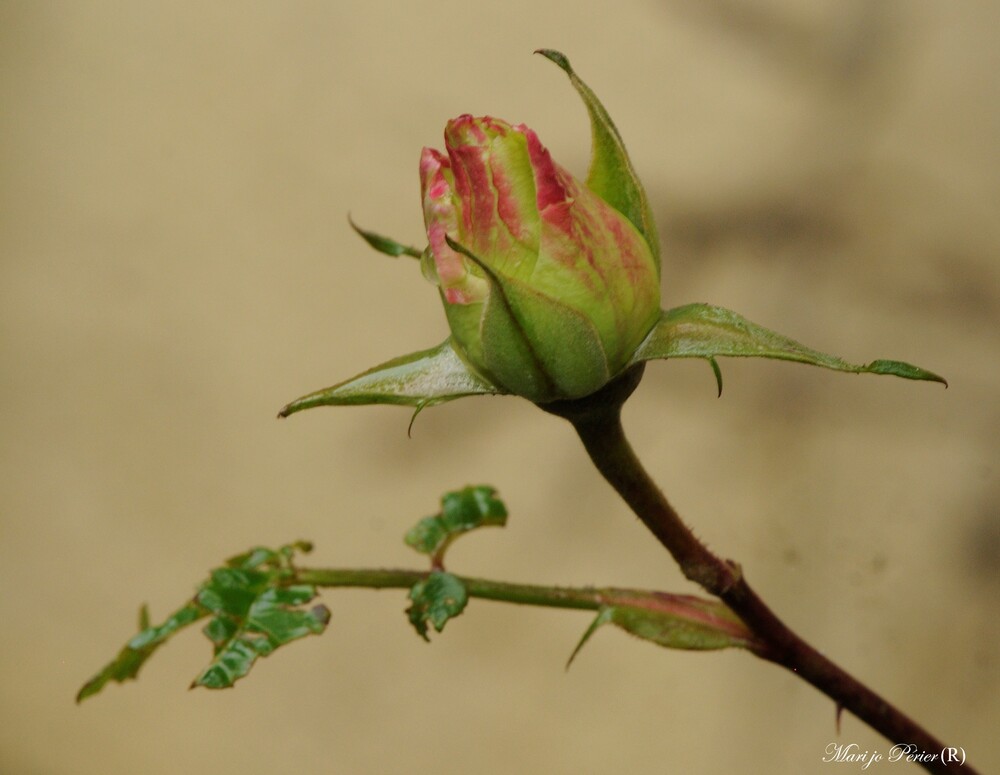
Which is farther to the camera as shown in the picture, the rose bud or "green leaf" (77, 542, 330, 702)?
"green leaf" (77, 542, 330, 702)

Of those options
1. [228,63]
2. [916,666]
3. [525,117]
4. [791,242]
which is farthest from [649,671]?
[228,63]

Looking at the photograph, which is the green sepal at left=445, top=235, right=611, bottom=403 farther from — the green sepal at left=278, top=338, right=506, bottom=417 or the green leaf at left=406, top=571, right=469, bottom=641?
the green leaf at left=406, top=571, right=469, bottom=641

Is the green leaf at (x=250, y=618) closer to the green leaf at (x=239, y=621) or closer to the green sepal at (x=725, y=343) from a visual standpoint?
the green leaf at (x=239, y=621)

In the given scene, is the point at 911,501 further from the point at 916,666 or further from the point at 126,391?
the point at 126,391

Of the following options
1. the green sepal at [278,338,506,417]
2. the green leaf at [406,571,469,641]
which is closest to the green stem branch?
the green leaf at [406,571,469,641]

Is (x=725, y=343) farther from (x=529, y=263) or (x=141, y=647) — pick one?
(x=141, y=647)

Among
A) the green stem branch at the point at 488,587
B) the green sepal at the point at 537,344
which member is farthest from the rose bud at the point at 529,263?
the green stem branch at the point at 488,587

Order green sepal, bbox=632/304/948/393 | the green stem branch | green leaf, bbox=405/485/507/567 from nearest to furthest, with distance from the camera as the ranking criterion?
green sepal, bbox=632/304/948/393
the green stem branch
green leaf, bbox=405/485/507/567
